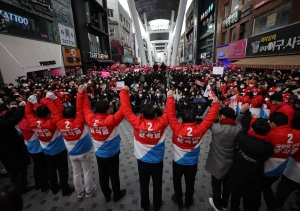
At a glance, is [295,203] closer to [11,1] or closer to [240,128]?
[240,128]

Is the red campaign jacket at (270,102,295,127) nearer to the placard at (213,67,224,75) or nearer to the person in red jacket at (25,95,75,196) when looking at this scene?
the person in red jacket at (25,95,75,196)

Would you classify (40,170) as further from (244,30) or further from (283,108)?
(244,30)

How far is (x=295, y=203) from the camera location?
285 cm

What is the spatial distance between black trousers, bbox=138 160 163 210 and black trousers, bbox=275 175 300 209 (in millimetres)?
2088

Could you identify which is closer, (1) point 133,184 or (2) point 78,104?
(2) point 78,104

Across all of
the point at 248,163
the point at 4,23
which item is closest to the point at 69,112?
the point at 248,163

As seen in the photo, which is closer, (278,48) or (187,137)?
(187,137)

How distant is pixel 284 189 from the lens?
255cm

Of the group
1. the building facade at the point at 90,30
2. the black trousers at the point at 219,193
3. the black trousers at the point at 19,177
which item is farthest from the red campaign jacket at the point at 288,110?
the building facade at the point at 90,30

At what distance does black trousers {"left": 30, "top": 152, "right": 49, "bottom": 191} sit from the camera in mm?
3055

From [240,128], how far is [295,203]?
6.99 ft

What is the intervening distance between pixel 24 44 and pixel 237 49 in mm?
22413

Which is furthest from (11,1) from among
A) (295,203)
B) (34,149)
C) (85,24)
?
(295,203)

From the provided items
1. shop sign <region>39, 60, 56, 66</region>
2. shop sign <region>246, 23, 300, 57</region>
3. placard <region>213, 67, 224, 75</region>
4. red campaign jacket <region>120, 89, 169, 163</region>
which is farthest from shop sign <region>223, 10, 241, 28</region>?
red campaign jacket <region>120, 89, 169, 163</region>
